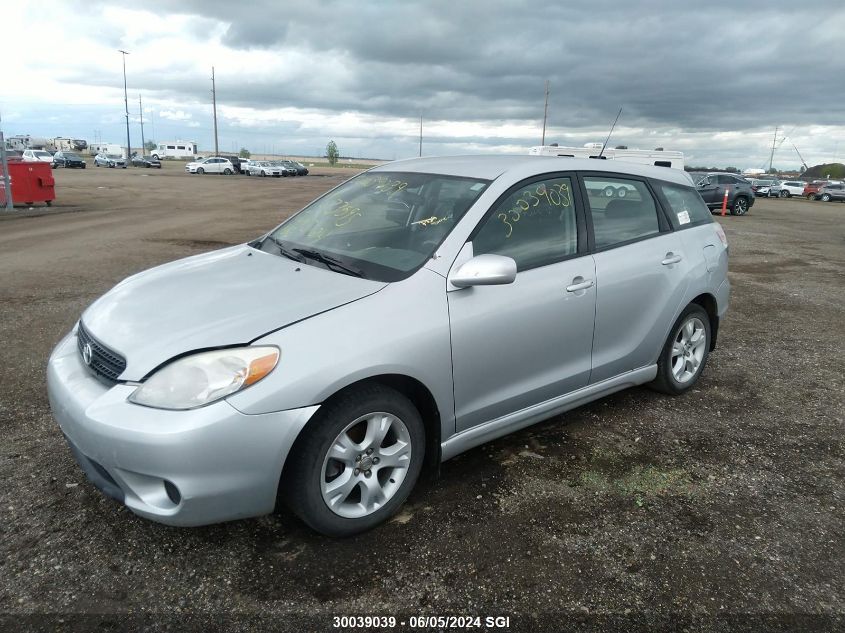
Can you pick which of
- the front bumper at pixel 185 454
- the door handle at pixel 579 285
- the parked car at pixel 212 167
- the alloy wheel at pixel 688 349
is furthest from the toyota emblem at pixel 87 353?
the parked car at pixel 212 167

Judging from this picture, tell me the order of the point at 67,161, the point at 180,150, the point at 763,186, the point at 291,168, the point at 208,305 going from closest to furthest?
1. the point at 208,305
2. the point at 763,186
3. the point at 67,161
4. the point at 291,168
5. the point at 180,150

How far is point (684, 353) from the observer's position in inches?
178

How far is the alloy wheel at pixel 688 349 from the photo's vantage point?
4453mm

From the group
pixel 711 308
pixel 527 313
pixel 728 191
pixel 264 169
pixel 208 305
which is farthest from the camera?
pixel 264 169

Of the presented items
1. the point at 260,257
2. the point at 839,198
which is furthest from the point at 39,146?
the point at 260,257

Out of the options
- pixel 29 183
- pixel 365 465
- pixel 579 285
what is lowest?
pixel 365 465

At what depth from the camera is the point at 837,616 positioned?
2.44 meters

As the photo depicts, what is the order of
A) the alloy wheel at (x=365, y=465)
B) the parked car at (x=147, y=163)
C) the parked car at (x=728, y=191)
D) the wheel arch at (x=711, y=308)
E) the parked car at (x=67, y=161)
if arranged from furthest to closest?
the parked car at (x=147, y=163) → the parked car at (x=67, y=161) → the parked car at (x=728, y=191) → the wheel arch at (x=711, y=308) → the alloy wheel at (x=365, y=465)

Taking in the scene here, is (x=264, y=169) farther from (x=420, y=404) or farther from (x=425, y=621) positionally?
(x=425, y=621)

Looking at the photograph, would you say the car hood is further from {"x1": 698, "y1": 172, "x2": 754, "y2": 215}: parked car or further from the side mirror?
{"x1": 698, "y1": 172, "x2": 754, "y2": 215}: parked car

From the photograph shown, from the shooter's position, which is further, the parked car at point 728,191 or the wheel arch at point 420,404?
the parked car at point 728,191

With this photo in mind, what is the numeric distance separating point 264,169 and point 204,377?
53.9 meters

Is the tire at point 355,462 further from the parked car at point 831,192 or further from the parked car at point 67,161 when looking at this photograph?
the parked car at point 67,161

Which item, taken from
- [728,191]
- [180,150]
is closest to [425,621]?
[728,191]
